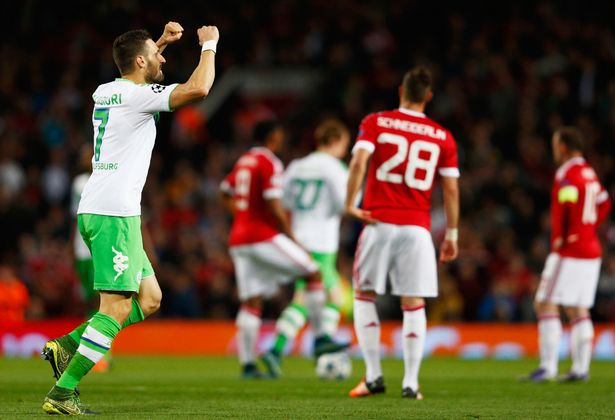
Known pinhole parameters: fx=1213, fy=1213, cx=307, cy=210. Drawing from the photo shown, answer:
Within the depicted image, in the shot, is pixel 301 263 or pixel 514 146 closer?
pixel 301 263

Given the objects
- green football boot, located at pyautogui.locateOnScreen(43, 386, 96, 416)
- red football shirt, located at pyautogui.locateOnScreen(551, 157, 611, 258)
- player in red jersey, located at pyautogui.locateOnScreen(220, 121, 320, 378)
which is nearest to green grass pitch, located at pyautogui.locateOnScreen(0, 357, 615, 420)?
green football boot, located at pyautogui.locateOnScreen(43, 386, 96, 416)

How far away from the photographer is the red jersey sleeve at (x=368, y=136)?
885 cm

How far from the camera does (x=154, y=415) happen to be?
23.9ft

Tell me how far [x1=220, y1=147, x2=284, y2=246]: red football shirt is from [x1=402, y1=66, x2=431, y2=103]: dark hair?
2878mm

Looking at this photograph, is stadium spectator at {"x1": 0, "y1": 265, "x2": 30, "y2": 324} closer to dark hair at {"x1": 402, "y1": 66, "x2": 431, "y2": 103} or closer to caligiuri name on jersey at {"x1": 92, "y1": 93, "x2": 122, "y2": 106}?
dark hair at {"x1": 402, "y1": 66, "x2": 431, "y2": 103}

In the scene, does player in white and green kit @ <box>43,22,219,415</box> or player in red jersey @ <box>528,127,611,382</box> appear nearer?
player in white and green kit @ <box>43,22,219,415</box>

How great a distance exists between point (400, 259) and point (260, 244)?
120 inches

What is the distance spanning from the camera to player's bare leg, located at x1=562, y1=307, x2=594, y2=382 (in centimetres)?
1130

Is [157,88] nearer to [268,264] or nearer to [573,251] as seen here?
[268,264]

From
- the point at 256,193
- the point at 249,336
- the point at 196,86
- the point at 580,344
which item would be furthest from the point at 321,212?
the point at 196,86

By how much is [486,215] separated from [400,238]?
9.67 meters

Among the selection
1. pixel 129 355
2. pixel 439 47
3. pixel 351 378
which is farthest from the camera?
pixel 439 47

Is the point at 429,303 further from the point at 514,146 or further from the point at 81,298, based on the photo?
the point at 81,298

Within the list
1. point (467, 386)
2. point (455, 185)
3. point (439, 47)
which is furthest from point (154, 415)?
point (439, 47)
